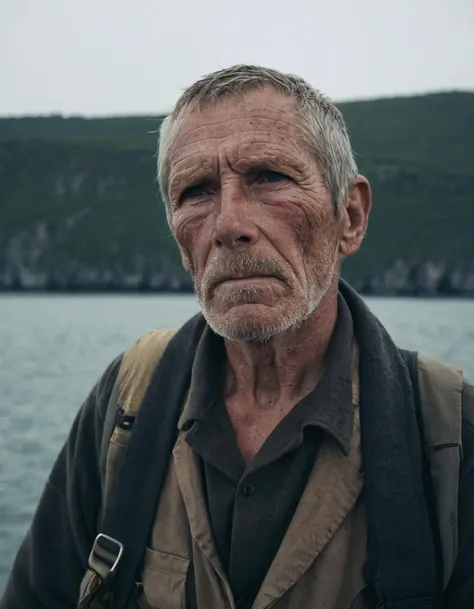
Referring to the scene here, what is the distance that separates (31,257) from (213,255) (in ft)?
477

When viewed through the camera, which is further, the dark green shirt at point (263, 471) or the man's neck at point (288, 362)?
the man's neck at point (288, 362)

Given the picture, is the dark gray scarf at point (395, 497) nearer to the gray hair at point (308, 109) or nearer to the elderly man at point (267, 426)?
the elderly man at point (267, 426)

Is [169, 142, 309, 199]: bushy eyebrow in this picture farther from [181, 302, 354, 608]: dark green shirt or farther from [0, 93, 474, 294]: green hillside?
[0, 93, 474, 294]: green hillside

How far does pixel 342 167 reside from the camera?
107 inches

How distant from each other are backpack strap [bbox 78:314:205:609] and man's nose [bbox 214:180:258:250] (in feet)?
1.97

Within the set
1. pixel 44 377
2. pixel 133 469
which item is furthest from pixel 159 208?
pixel 133 469

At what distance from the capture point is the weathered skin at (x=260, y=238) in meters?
2.52

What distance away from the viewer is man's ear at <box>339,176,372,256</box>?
2.80 m

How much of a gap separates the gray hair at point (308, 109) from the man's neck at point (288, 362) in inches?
16.5

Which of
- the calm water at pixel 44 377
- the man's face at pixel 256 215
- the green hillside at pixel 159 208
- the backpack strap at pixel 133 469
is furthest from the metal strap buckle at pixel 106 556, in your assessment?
the green hillside at pixel 159 208

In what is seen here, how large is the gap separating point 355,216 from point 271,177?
449 mm

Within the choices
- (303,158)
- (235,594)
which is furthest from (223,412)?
(303,158)

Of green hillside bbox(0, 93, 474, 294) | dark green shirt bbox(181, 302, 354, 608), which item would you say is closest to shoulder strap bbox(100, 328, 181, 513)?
dark green shirt bbox(181, 302, 354, 608)

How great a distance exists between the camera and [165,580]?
97.7 inches
